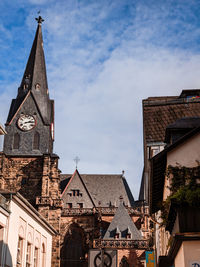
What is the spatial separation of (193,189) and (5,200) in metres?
10.2

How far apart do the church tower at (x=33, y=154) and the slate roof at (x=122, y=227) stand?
17.9 feet

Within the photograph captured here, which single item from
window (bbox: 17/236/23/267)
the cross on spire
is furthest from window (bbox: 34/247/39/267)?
the cross on spire

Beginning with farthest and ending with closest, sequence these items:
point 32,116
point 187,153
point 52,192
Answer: point 32,116 → point 52,192 → point 187,153

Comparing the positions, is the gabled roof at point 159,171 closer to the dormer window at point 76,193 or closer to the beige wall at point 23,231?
the beige wall at point 23,231

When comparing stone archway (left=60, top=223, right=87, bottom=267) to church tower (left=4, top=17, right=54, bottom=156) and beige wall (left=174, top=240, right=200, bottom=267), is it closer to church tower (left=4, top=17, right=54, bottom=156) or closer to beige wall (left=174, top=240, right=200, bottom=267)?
church tower (left=4, top=17, right=54, bottom=156)

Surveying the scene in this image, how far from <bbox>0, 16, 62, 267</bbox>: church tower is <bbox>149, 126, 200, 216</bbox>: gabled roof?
26430 millimetres

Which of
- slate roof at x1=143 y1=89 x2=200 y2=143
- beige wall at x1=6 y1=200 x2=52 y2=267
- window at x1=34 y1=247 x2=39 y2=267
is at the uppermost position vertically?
slate roof at x1=143 y1=89 x2=200 y2=143

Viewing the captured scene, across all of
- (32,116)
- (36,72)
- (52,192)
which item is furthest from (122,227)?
(36,72)

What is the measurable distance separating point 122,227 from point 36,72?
21.4m

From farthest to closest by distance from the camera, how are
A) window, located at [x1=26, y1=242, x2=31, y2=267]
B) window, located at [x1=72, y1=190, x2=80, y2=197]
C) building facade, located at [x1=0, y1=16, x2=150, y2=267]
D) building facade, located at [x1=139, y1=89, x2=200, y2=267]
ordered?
window, located at [x1=72, y1=190, x2=80, y2=197] → building facade, located at [x1=0, y1=16, x2=150, y2=267] → window, located at [x1=26, y1=242, x2=31, y2=267] → building facade, located at [x1=139, y1=89, x2=200, y2=267]

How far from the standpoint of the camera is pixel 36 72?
4981cm

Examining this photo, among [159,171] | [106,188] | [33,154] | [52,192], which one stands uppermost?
[33,154]

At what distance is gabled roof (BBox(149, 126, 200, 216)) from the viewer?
11469 millimetres

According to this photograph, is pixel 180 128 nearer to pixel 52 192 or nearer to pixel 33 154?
pixel 52 192
